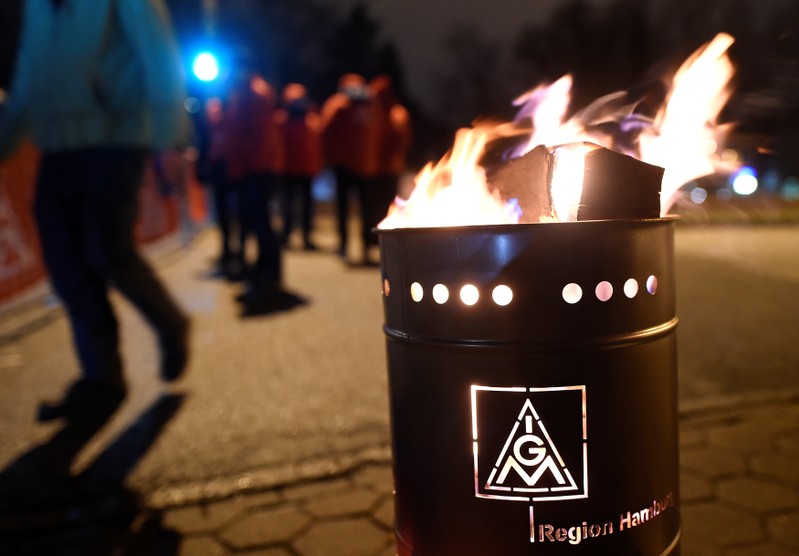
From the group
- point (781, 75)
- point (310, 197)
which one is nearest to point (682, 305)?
point (781, 75)

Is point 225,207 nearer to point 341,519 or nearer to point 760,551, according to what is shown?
point 341,519

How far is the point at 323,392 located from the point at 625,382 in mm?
2374

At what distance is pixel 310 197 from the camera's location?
34.9 feet

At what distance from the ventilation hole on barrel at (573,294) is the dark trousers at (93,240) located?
2439 mm

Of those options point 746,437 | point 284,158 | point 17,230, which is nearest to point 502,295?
point 746,437

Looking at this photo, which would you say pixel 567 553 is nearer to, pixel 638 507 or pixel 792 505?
pixel 638 507

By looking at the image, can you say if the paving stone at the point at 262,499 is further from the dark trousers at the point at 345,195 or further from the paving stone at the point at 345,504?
the dark trousers at the point at 345,195

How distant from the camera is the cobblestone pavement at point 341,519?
7.32ft

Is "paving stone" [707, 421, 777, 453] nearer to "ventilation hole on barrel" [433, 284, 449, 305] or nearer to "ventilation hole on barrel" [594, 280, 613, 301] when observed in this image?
"ventilation hole on barrel" [594, 280, 613, 301]

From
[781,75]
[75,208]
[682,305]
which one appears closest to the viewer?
[781,75]

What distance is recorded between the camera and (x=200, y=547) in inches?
A: 88.7

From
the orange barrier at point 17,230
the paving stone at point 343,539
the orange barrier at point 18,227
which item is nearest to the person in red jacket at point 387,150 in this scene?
the orange barrier at point 18,227

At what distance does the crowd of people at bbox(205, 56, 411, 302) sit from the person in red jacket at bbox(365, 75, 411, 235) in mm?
14

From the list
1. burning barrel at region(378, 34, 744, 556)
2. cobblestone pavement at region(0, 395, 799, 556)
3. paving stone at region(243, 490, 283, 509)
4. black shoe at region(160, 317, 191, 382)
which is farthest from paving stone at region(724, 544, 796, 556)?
black shoe at region(160, 317, 191, 382)
